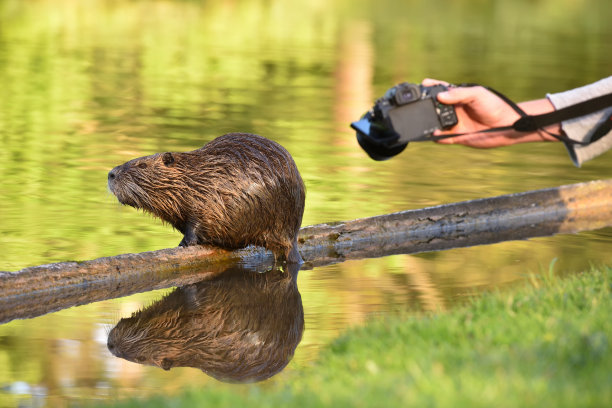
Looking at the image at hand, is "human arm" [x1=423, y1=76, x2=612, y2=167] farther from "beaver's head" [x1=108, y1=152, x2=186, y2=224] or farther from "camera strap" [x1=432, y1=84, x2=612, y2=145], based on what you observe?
"beaver's head" [x1=108, y1=152, x2=186, y2=224]

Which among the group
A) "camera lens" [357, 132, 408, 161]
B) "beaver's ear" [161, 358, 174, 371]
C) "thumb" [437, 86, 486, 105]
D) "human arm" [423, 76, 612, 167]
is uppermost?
"thumb" [437, 86, 486, 105]

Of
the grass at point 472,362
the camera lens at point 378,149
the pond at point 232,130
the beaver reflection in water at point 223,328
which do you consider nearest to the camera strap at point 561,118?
the camera lens at point 378,149

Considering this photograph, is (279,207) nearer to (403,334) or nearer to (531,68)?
(403,334)

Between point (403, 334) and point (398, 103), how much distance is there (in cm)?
119

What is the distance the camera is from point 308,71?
2308 centimetres

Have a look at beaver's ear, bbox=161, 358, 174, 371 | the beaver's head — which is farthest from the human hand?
the beaver's head

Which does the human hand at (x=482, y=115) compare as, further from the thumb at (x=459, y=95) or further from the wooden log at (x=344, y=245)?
the wooden log at (x=344, y=245)

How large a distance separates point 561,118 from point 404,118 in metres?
0.93

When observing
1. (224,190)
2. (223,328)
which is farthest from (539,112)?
(224,190)

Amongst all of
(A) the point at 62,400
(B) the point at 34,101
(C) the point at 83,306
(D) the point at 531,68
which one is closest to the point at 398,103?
(A) the point at 62,400

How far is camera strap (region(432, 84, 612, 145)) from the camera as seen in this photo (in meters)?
5.73

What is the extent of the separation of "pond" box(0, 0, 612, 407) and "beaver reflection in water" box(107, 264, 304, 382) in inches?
4.2

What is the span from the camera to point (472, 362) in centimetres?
488

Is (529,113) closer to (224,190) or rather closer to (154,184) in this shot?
(224,190)
